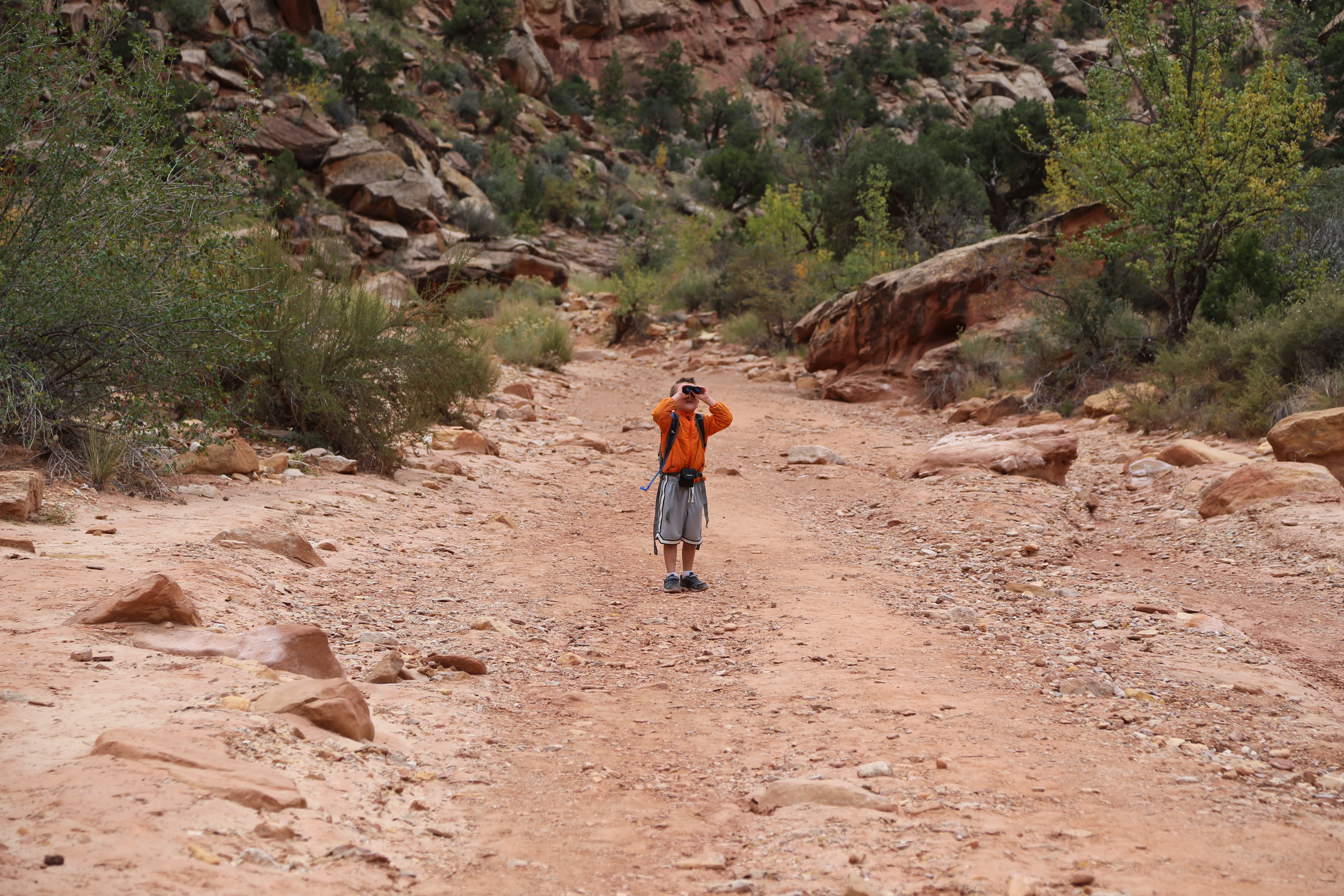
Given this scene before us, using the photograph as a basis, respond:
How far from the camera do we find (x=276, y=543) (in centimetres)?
579

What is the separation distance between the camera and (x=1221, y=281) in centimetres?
1255

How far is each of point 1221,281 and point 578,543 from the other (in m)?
9.66

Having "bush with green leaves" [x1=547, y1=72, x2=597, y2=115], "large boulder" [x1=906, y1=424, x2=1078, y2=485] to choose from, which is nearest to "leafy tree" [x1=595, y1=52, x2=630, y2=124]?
"bush with green leaves" [x1=547, y1=72, x2=597, y2=115]

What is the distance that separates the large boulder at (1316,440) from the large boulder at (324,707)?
766 centimetres

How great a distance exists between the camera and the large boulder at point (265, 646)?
3.89 meters

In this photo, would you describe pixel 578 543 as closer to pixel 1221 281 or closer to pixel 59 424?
pixel 59 424

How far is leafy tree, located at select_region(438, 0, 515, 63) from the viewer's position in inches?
1537

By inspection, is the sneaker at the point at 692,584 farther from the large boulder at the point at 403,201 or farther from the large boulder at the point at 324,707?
the large boulder at the point at 403,201

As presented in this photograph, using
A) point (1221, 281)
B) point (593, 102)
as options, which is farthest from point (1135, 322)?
point (593, 102)

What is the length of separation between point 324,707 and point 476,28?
4067 centimetres

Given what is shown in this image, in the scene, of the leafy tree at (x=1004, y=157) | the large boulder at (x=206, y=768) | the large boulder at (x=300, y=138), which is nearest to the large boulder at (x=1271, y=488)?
the large boulder at (x=206, y=768)

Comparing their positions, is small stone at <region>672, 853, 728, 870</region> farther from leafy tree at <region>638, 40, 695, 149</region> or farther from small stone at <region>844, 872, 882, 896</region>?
leafy tree at <region>638, 40, 695, 149</region>

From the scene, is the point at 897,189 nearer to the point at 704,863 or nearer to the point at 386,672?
the point at 386,672

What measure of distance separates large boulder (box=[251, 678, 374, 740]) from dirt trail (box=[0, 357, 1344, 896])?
9cm
